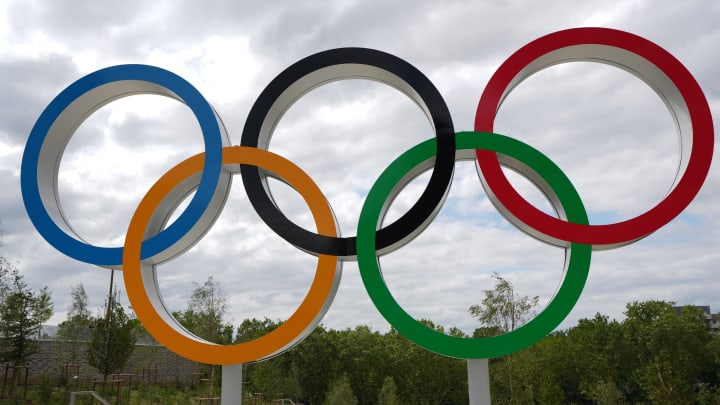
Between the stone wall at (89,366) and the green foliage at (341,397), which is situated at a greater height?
the stone wall at (89,366)

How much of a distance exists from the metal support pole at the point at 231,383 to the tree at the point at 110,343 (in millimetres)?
13096

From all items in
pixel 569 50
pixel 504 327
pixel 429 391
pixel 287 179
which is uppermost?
pixel 569 50

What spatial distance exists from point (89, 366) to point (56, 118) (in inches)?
657

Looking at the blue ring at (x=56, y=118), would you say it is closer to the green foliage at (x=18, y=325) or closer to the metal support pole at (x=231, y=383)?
the metal support pole at (x=231, y=383)

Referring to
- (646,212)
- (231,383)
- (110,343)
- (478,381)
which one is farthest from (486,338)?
(110,343)

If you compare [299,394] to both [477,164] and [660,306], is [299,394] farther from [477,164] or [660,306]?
[477,164]

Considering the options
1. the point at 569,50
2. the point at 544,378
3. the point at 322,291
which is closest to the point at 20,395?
the point at 322,291

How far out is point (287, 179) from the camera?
9.52 m

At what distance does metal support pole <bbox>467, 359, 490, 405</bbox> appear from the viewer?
8867mm

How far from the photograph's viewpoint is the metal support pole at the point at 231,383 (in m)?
9.30

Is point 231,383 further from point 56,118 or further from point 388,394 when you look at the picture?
point 388,394

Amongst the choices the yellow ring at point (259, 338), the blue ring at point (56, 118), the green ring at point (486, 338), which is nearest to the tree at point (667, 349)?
the green ring at point (486, 338)

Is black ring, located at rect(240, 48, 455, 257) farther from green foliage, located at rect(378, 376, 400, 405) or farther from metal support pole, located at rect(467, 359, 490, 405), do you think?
green foliage, located at rect(378, 376, 400, 405)

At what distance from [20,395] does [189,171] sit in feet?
51.8
